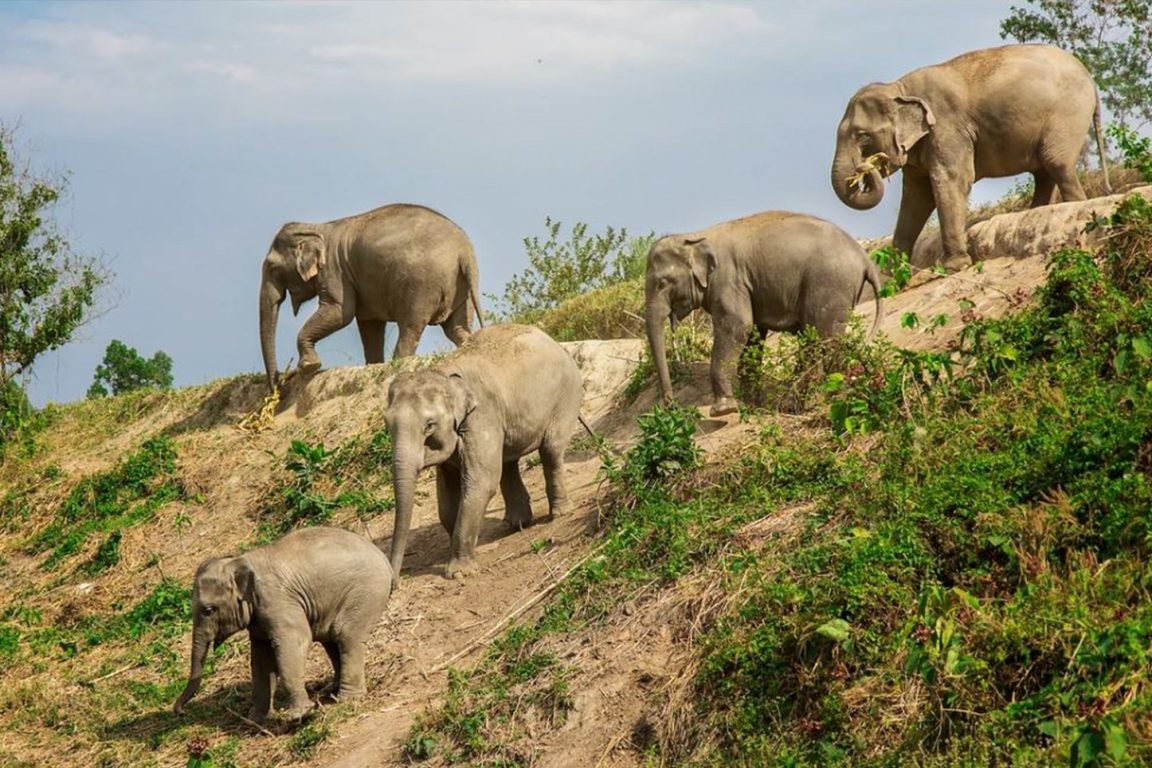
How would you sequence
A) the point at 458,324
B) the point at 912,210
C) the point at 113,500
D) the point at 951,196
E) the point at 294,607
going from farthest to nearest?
1. the point at 458,324
2. the point at 113,500
3. the point at 912,210
4. the point at 951,196
5. the point at 294,607

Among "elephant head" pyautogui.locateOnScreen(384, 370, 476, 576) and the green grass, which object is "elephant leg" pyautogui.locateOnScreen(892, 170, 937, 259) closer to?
the green grass

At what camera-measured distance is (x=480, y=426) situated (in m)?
13.8

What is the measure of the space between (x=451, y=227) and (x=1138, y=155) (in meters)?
8.22

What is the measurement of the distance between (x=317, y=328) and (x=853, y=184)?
249 inches

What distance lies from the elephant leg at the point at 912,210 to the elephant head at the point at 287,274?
642 cm

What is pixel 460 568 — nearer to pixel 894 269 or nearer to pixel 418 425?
pixel 418 425

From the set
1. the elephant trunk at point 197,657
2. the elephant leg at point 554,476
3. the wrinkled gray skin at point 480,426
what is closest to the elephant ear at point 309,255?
the wrinkled gray skin at point 480,426

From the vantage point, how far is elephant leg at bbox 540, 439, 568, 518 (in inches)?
574

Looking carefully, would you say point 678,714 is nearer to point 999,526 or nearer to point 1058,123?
point 999,526

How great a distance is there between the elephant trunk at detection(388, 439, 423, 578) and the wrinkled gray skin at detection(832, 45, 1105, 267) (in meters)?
6.20

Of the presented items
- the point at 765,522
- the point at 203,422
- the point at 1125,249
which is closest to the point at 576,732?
the point at 765,522

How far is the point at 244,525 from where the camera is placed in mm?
17297

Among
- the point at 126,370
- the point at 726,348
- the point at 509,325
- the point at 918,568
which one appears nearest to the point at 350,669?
the point at 509,325

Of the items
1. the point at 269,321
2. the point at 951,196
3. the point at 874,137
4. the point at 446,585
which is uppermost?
the point at 874,137
